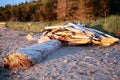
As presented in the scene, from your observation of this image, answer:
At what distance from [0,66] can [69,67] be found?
2503 mm

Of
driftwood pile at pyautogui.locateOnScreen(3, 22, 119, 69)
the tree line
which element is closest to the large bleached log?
driftwood pile at pyautogui.locateOnScreen(3, 22, 119, 69)

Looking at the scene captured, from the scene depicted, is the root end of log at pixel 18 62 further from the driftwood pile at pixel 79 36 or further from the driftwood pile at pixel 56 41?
the driftwood pile at pixel 79 36

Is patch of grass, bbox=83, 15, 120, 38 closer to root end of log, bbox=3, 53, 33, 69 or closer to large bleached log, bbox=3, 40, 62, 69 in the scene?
large bleached log, bbox=3, 40, 62, 69

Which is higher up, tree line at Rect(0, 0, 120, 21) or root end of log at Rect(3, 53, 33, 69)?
root end of log at Rect(3, 53, 33, 69)

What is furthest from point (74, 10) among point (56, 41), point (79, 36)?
point (56, 41)

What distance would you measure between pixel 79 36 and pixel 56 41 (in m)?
1.14

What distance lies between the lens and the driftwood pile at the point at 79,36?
1231 cm

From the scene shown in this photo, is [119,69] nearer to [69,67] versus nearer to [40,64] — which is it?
Result: [69,67]

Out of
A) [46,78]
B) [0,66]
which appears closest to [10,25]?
[0,66]

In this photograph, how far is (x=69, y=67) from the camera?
862 centimetres

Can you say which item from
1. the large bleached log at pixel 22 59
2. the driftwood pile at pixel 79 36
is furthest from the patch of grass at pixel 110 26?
the large bleached log at pixel 22 59

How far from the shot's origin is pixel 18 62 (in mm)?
9055

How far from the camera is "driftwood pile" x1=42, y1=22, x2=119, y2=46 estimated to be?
1231cm

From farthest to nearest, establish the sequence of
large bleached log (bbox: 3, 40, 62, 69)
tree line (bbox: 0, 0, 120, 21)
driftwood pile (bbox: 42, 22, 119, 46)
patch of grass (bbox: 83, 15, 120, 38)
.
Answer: tree line (bbox: 0, 0, 120, 21) → patch of grass (bbox: 83, 15, 120, 38) → driftwood pile (bbox: 42, 22, 119, 46) → large bleached log (bbox: 3, 40, 62, 69)
